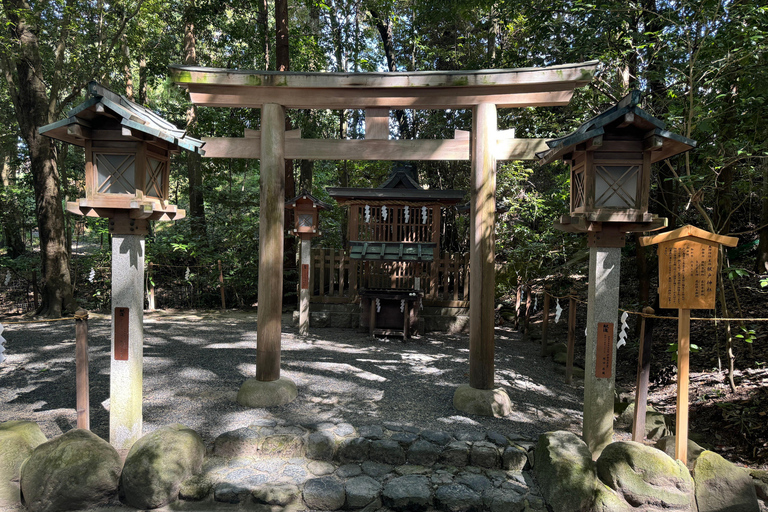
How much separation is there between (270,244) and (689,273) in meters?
4.37

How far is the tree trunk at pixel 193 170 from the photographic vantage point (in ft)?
47.4

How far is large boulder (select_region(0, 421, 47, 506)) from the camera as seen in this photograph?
3618 mm

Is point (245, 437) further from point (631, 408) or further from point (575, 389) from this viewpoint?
point (575, 389)

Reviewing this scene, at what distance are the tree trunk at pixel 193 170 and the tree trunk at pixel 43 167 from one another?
387 cm

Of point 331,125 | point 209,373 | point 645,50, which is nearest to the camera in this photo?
point 209,373

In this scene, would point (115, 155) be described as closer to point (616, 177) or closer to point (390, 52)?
point (616, 177)

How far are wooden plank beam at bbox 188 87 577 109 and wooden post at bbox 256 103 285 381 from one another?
0.67 feet

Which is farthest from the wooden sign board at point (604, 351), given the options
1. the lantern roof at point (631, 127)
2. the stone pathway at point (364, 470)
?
the lantern roof at point (631, 127)


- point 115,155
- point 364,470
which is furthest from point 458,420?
point 115,155

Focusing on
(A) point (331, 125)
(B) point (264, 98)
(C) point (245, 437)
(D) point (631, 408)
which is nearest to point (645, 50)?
(D) point (631, 408)

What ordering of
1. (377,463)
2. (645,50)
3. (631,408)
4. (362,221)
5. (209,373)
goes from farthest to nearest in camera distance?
(362,221), (645,50), (209,373), (631,408), (377,463)

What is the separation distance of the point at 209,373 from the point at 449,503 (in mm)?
4307

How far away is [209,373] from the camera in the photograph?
6535 millimetres

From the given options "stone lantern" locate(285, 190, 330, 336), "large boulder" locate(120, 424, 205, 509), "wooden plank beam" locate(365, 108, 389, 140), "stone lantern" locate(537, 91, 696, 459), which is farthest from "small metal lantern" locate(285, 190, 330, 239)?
"stone lantern" locate(537, 91, 696, 459)
